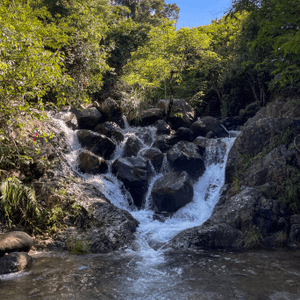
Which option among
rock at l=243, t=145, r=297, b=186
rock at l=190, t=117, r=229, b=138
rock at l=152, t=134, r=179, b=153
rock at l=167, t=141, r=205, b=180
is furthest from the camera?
rock at l=190, t=117, r=229, b=138

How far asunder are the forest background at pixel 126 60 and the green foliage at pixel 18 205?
0.79 metres

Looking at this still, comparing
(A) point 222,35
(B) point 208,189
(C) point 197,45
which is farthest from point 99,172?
(A) point 222,35

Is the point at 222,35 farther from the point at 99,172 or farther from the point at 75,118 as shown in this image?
the point at 99,172

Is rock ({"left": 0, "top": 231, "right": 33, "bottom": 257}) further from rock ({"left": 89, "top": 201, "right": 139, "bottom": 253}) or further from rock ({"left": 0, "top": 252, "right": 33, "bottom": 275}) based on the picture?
rock ({"left": 89, "top": 201, "right": 139, "bottom": 253})

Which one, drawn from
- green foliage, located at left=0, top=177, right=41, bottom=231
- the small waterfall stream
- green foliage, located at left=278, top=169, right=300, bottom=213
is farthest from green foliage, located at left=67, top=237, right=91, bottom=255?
green foliage, located at left=278, top=169, right=300, bottom=213

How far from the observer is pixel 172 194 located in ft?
33.4

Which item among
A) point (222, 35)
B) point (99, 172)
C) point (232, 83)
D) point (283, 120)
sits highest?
point (222, 35)

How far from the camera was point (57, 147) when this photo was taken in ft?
35.6

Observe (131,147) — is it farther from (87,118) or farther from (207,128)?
(207,128)

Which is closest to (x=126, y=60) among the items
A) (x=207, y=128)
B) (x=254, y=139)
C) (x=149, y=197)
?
(x=207, y=128)

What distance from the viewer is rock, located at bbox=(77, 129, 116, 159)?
12.4m

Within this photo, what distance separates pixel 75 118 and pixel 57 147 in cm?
340

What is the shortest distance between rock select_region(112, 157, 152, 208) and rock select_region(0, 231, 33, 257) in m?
5.04

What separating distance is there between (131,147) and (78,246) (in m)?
6.81
